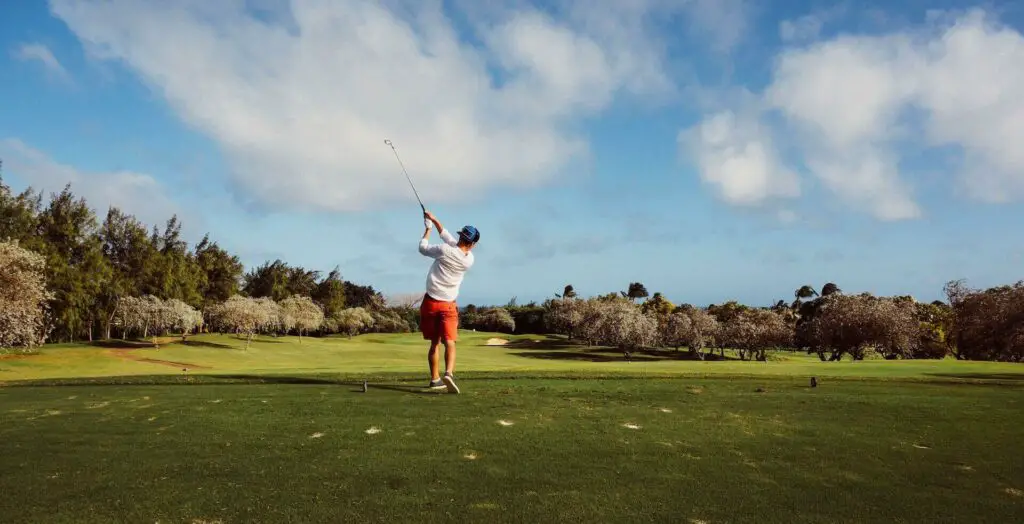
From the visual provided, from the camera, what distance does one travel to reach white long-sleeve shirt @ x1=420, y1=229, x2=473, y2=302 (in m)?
11.9

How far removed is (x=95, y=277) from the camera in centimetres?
5425

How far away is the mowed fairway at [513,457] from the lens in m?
5.19

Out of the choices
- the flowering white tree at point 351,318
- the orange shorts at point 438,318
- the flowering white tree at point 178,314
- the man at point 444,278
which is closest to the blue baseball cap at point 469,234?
the man at point 444,278

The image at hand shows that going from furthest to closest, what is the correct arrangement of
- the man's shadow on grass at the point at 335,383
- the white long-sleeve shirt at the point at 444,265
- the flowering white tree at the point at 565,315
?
the flowering white tree at the point at 565,315
the man's shadow on grass at the point at 335,383
the white long-sleeve shirt at the point at 444,265

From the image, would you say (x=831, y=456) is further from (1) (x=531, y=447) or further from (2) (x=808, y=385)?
(2) (x=808, y=385)

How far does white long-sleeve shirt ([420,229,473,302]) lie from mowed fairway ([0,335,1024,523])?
2204 millimetres

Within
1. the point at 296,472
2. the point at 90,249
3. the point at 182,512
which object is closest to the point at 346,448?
the point at 296,472

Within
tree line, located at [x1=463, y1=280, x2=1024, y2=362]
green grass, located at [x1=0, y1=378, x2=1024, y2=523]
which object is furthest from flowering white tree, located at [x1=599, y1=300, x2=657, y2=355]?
green grass, located at [x1=0, y1=378, x2=1024, y2=523]

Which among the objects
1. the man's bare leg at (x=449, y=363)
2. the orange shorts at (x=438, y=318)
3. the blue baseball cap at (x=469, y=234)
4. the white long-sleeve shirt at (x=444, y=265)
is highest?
the blue baseball cap at (x=469, y=234)

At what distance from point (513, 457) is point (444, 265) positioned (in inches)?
227

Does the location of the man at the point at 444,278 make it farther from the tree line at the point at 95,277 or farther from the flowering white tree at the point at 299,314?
the flowering white tree at the point at 299,314

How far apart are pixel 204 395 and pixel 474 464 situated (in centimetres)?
909

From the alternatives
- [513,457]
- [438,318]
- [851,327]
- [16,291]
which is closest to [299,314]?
[16,291]

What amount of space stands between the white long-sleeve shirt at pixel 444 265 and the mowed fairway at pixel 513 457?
2.20 meters
